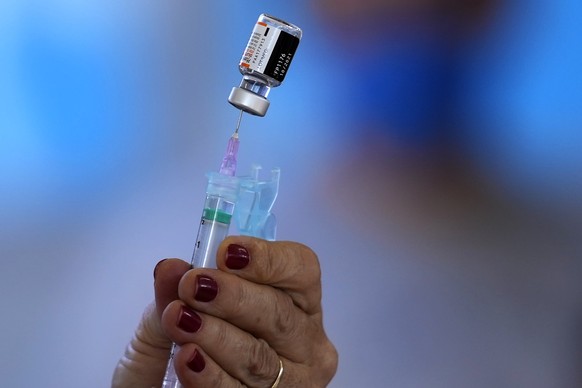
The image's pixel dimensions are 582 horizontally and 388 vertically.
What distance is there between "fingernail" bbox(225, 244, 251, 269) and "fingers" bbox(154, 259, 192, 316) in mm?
68

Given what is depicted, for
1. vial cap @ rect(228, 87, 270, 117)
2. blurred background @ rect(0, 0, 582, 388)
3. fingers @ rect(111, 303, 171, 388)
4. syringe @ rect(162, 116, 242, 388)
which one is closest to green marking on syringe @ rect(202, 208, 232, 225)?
syringe @ rect(162, 116, 242, 388)

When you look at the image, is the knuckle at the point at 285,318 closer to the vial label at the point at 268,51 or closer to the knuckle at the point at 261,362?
the knuckle at the point at 261,362

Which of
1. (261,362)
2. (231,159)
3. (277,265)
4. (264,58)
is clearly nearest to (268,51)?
(264,58)

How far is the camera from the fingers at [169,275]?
75cm

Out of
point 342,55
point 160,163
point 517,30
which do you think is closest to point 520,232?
point 517,30

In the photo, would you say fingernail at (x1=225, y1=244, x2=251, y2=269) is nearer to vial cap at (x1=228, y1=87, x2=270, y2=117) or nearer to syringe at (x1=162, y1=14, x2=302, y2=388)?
syringe at (x1=162, y1=14, x2=302, y2=388)

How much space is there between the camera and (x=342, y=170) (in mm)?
1354

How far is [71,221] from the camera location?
4.50 feet

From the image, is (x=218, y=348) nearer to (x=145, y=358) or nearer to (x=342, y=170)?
(x=145, y=358)

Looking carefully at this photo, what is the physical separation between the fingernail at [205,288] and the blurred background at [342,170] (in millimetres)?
677

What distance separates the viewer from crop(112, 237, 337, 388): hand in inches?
26.7

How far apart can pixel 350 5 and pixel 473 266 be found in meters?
0.56

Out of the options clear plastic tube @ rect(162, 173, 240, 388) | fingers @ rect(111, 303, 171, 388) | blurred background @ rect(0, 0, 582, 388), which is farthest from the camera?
blurred background @ rect(0, 0, 582, 388)

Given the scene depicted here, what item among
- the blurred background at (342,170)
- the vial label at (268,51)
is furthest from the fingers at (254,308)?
the blurred background at (342,170)
